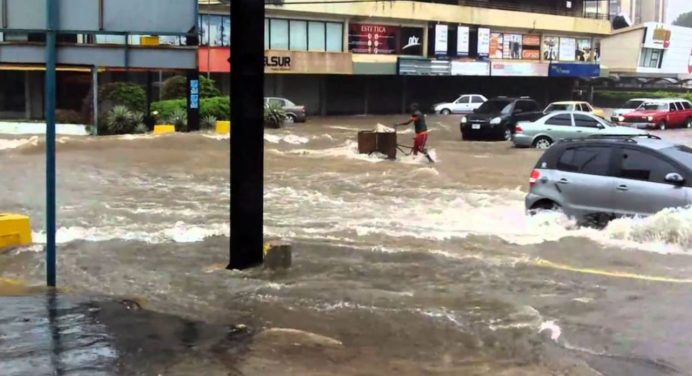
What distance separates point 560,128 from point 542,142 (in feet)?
2.86

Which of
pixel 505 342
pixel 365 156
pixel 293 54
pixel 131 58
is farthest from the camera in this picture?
pixel 293 54

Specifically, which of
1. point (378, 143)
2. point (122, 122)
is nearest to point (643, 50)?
point (122, 122)

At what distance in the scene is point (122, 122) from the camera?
32.2 meters

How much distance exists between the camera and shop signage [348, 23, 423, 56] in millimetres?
52031

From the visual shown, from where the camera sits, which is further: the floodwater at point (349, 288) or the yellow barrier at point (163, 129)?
the yellow barrier at point (163, 129)

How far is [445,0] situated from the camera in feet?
193

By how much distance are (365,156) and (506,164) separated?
171 inches

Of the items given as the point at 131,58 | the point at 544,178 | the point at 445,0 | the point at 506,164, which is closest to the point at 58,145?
the point at 131,58

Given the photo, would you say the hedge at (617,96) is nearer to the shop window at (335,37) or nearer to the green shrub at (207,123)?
the shop window at (335,37)

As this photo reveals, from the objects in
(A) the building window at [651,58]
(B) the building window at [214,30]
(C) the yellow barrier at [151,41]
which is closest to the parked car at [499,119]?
(C) the yellow barrier at [151,41]

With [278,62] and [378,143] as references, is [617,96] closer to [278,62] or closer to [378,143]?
[278,62]

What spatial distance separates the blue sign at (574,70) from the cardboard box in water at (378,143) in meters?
41.1

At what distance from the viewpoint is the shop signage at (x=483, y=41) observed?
5850 cm

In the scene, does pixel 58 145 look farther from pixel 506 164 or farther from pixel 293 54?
pixel 293 54
